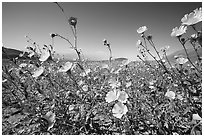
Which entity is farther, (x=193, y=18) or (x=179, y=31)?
(x=179, y=31)

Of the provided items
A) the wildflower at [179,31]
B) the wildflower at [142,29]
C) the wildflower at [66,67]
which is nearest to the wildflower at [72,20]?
the wildflower at [66,67]

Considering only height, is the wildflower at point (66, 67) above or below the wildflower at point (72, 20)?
below

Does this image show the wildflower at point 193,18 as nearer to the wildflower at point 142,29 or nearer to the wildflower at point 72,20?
the wildflower at point 142,29

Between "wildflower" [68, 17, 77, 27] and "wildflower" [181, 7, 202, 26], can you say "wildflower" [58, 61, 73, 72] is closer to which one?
"wildflower" [68, 17, 77, 27]

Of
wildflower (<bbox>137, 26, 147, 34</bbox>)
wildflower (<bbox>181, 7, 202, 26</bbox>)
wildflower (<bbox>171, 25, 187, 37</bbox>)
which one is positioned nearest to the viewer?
wildflower (<bbox>181, 7, 202, 26</bbox>)

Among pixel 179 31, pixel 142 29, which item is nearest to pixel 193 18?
pixel 179 31

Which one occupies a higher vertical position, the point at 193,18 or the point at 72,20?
the point at 72,20

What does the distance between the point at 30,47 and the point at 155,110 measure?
1.36m

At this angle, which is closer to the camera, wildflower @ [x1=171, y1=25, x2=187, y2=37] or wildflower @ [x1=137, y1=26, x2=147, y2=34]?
wildflower @ [x1=171, y1=25, x2=187, y2=37]

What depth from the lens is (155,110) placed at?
1.26 meters

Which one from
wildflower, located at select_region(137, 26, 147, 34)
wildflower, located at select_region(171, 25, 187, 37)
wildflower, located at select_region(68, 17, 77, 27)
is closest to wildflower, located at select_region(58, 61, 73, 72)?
wildflower, located at select_region(68, 17, 77, 27)

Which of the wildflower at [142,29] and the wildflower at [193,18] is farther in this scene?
the wildflower at [142,29]

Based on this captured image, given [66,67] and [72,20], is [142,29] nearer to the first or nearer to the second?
[72,20]

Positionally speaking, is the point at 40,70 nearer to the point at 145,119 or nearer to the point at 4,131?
the point at 4,131
